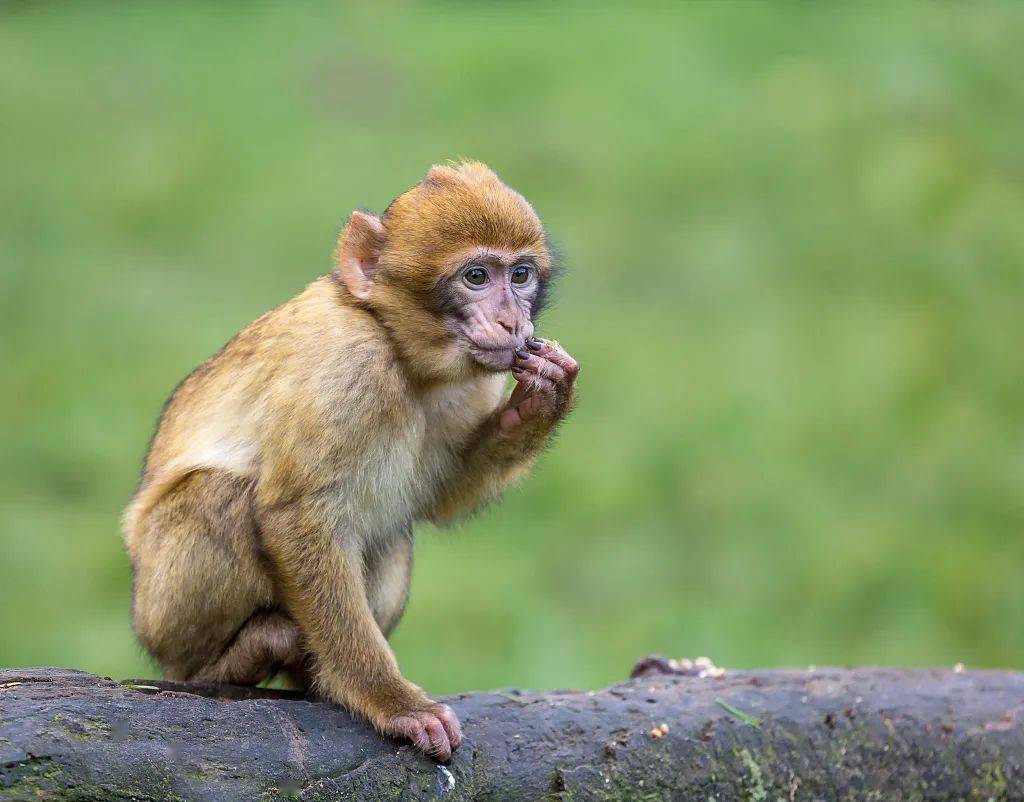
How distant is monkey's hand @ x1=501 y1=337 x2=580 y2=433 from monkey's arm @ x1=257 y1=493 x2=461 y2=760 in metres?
0.96

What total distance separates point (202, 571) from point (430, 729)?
112cm

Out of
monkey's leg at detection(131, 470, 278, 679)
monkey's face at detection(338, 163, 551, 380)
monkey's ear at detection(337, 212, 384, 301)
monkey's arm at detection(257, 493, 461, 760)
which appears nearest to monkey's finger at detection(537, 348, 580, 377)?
monkey's face at detection(338, 163, 551, 380)

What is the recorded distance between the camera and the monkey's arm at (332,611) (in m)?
5.55

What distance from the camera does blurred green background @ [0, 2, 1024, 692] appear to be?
10.8m

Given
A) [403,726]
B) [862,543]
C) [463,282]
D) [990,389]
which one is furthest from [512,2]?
[403,726]

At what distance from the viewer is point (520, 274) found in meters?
6.05

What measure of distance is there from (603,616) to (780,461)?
222cm

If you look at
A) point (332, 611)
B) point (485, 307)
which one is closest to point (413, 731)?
point (332, 611)

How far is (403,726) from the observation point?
17.8 ft

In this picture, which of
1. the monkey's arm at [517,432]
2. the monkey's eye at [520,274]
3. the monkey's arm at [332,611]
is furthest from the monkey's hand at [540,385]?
the monkey's arm at [332,611]

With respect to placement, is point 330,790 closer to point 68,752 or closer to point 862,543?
point 68,752

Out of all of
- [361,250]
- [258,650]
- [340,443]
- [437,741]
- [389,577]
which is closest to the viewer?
[437,741]

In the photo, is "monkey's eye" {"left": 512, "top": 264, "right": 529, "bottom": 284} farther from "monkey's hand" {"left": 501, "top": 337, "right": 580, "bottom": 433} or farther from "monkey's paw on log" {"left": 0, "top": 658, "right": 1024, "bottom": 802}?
"monkey's paw on log" {"left": 0, "top": 658, "right": 1024, "bottom": 802}

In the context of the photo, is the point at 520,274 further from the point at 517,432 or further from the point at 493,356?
the point at 517,432
